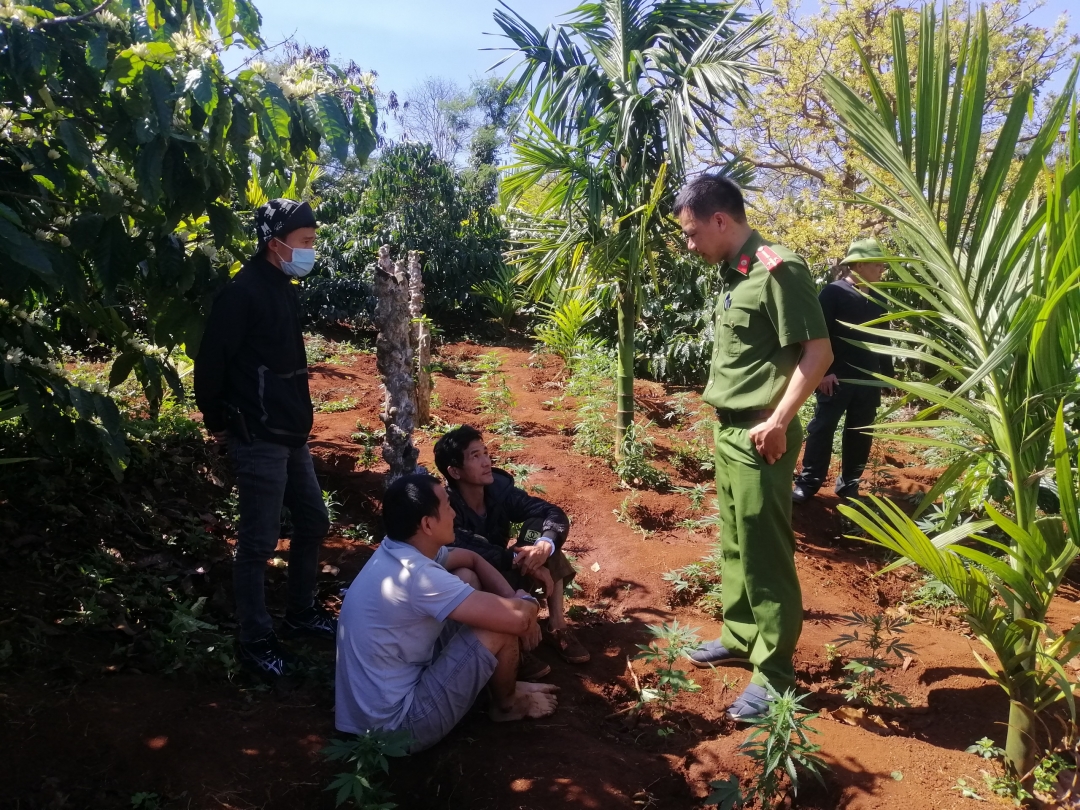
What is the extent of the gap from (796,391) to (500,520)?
132 cm

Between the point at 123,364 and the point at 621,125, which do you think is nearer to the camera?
the point at 123,364

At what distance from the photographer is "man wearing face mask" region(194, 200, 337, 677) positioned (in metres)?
2.83

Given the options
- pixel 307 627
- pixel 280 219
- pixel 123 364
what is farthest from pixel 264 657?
pixel 280 219

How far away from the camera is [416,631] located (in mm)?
2490

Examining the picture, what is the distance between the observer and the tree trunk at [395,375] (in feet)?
13.9

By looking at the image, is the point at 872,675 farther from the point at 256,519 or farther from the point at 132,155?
the point at 132,155

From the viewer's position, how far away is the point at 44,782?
2.30m

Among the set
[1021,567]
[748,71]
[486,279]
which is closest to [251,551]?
[1021,567]

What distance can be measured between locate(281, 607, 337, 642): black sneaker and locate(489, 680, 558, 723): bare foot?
957 millimetres

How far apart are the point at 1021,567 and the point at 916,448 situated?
4.75 metres

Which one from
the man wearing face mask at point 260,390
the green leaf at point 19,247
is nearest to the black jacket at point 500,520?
the man wearing face mask at point 260,390

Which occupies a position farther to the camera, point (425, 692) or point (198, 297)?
point (198, 297)

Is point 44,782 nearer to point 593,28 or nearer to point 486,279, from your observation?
point 593,28

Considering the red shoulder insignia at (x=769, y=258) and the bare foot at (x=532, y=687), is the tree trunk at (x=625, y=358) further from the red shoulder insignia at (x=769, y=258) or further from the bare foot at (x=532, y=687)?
the bare foot at (x=532, y=687)
